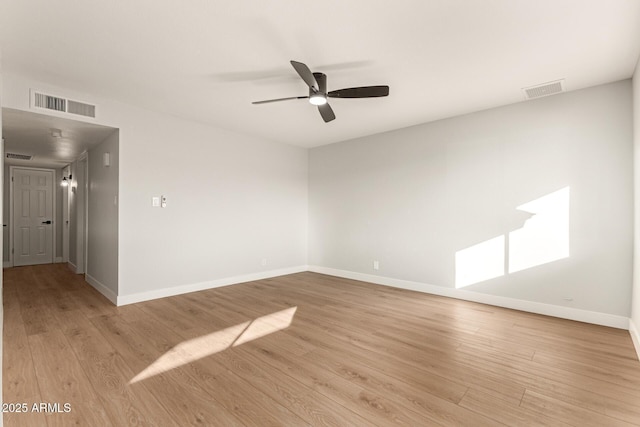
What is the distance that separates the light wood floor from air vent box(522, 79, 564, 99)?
256 centimetres

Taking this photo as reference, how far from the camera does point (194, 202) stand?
4617 mm

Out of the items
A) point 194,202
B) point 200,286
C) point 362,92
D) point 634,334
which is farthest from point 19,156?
point 634,334

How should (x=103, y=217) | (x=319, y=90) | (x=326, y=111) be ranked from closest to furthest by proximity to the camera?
(x=319, y=90) < (x=326, y=111) < (x=103, y=217)

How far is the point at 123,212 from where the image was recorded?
392 centimetres

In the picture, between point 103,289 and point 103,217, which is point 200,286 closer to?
point 103,289

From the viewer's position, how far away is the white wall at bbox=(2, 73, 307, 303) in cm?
394

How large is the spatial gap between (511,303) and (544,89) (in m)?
2.53

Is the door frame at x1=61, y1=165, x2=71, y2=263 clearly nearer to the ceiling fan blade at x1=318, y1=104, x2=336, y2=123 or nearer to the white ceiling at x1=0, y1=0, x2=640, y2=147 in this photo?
the white ceiling at x1=0, y1=0, x2=640, y2=147

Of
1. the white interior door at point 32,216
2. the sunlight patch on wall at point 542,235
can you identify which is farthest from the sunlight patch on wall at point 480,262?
the white interior door at point 32,216

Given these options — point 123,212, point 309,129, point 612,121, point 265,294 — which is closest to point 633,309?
point 612,121

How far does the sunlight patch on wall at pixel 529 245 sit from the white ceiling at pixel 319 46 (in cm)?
133

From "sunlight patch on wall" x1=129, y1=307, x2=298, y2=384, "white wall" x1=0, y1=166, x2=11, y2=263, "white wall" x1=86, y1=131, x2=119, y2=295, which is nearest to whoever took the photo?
"sunlight patch on wall" x1=129, y1=307, x2=298, y2=384

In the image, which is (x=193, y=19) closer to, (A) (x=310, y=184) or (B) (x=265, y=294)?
(B) (x=265, y=294)

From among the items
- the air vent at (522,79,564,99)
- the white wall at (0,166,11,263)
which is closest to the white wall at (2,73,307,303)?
the air vent at (522,79,564,99)
